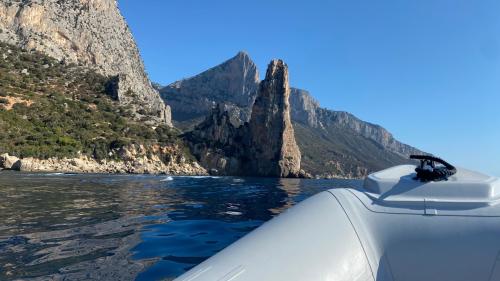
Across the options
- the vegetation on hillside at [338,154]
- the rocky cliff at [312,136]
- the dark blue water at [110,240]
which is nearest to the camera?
the dark blue water at [110,240]

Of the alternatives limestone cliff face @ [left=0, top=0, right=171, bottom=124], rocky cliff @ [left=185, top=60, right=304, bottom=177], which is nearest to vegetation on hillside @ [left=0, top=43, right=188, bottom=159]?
limestone cliff face @ [left=0, top=0, right=171, bottom=124]

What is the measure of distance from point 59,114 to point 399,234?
2636 inches

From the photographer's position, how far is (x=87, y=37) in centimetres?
8931

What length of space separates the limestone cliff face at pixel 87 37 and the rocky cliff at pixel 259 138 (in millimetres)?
12368

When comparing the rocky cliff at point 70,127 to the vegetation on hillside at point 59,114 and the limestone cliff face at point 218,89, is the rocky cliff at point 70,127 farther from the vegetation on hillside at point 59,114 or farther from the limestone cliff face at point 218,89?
the limestone cliff face at point 218,89

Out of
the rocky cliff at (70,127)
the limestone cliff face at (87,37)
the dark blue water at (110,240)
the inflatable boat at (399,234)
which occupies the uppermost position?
the limestone cliff face at (87,37)

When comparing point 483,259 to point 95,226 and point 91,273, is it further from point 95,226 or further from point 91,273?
point 95,226

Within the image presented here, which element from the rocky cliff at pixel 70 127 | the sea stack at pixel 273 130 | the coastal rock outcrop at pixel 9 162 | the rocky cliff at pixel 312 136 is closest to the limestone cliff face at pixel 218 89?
the rocky cliff at pixel 312 136

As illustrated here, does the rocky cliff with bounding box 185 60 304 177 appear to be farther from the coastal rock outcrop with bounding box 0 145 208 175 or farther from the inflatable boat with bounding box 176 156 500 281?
the inflatable boat with bounding box 176 156 500 281

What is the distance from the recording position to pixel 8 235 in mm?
6602

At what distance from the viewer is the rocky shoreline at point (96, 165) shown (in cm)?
4478

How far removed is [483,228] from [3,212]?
35.3ft

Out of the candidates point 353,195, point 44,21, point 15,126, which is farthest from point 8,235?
point 44,21

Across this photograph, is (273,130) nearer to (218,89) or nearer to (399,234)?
→ (399,234)
